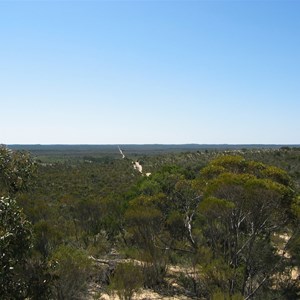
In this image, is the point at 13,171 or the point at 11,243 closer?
the point at 11,243

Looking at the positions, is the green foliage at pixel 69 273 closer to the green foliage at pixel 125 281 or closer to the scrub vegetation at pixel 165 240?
the scrub vegetation at pixel 165 240

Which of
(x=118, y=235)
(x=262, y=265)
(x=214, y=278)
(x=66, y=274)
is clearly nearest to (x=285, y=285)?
(x=262, y=265)

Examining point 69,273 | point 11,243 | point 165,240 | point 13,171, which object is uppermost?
point 13,171

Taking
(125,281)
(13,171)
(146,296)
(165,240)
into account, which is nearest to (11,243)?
(13,171)

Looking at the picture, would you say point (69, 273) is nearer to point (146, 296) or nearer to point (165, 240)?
point (146, 296)

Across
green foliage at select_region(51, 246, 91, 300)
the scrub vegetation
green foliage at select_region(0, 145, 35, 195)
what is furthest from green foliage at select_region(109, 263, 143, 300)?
green foliage at select_region(0, 145, 35, 195)

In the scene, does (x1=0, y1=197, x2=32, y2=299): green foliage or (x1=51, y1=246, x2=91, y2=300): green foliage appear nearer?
(x1=0, y1=197, x2=32, y2=299): green foliage

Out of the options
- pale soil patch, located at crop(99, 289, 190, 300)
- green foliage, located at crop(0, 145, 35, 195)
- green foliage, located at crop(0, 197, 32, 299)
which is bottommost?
pale soil patch, located at crop(99, 289, 190, 300)

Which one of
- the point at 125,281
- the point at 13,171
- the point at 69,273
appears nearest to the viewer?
the point at 69,273

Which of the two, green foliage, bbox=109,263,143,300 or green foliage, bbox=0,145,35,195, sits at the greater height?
green foliage, bbox=0,145,35,195

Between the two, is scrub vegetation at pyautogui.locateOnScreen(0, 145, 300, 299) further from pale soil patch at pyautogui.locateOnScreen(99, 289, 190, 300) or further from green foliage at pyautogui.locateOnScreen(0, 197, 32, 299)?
pale soil patch at pyautogui.locateOnScreen(99, 289, 190, 300)

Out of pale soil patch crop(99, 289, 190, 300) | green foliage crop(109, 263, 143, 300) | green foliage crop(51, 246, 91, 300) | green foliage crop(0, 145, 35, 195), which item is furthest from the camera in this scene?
pale soil patch crop(99, 289, 190, 300)

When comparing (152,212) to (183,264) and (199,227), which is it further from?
(199,227)

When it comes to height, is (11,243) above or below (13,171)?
below
